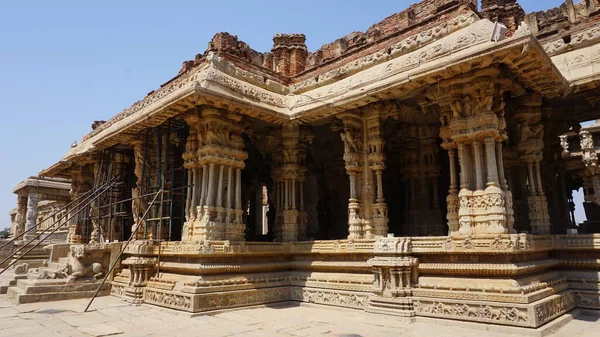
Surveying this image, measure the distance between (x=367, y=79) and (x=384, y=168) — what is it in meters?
2.08

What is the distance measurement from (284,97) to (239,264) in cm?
450

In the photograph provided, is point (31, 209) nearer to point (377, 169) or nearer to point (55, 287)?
point (55, 287)

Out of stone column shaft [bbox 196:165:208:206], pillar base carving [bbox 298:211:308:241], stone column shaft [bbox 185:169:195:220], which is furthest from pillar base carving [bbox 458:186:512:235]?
stone column shaft [bbox 185:169:195:220]

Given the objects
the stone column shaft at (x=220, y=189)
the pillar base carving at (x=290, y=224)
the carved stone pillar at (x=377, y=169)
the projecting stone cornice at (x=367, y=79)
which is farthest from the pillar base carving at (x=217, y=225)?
the carved stone pillar at (x=377, y=169)

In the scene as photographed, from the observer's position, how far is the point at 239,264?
9.71 metres

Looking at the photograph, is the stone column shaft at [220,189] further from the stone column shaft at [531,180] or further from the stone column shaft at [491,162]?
the stone column shaft at [531,180]

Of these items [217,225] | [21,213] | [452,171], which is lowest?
[217,225]

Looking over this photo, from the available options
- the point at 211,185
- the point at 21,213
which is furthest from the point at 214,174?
the point at 21,213

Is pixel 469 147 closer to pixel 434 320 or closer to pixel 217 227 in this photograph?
pixel 434 320

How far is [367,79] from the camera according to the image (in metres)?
9.45

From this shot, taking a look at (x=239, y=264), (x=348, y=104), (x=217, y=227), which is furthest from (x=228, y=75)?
(x=239, y=264)

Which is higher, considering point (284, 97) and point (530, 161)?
point (284, 97)

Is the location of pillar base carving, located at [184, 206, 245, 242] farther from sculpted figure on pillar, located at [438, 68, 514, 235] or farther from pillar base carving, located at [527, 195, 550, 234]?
pillar base carving, located at [527, 195, 550, 234]

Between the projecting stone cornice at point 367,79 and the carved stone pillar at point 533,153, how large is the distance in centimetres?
47
